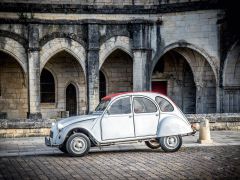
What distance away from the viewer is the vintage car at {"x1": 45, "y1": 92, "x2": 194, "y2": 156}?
10289mm

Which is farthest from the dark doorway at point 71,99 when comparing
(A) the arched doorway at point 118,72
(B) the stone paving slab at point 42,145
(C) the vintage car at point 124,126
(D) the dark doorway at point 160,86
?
(C) the vintage car at point 124,126

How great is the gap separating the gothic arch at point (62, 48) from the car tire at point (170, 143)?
996 centimetres

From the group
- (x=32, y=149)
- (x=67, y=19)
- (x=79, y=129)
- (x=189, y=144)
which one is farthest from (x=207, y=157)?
(x=67, y=19)

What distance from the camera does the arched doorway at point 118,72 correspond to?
23.1m

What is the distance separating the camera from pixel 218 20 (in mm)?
19578

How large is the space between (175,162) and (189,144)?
2993 millimetres

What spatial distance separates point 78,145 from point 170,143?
2.50 meters

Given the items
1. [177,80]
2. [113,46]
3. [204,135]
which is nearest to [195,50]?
[177,80]

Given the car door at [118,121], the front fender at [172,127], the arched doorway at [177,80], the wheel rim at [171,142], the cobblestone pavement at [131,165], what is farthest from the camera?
the arched doorway at [177,80]

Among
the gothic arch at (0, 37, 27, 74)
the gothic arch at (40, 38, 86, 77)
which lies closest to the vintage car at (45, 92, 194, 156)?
the gothic arch at (40, 38, 86, 77)

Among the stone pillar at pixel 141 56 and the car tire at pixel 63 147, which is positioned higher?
the stone pillar at pixel 141 56

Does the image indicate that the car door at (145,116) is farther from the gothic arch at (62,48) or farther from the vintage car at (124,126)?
the gothic arch at (62,48)

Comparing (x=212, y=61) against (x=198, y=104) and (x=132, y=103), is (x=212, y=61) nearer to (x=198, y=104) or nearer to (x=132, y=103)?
(x=198, y=104)

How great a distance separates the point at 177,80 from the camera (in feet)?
74.9
